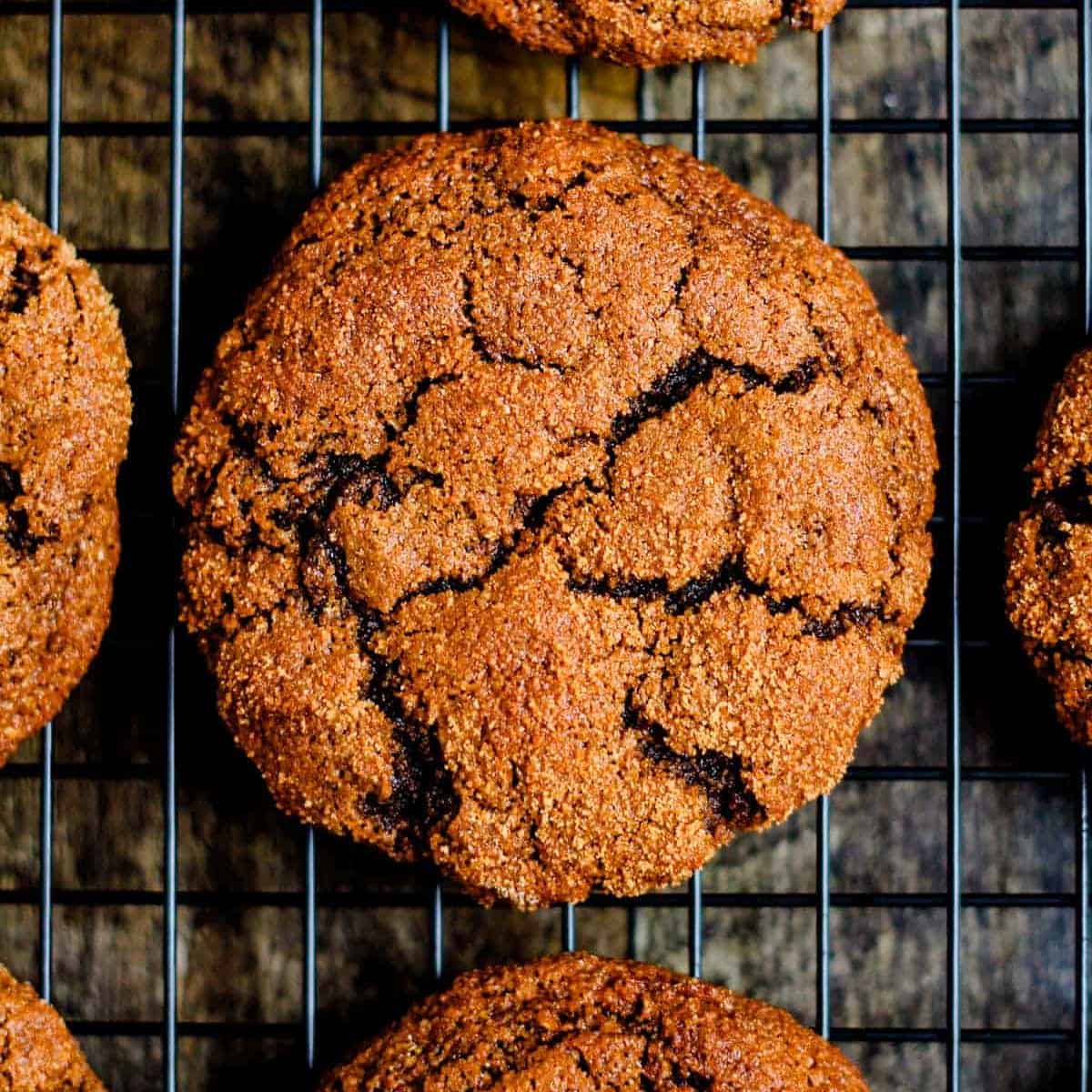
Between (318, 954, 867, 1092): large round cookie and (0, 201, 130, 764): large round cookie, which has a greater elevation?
(0, 201, 130, 764): large round cookie

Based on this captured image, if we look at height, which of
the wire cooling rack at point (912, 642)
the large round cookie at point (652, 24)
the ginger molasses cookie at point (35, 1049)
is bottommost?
the ginger molasses cookie at point (35, 1049)

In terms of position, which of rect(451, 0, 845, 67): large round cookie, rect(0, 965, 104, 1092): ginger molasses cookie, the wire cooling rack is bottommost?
rect(0, 965, 104, 1092): ginger molasses cookie

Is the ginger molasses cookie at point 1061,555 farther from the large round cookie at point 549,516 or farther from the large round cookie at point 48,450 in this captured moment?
the large round cookie at point 48,450

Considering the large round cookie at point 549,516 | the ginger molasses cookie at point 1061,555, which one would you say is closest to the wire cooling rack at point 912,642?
the ginger molasses cookie at point 1061,555

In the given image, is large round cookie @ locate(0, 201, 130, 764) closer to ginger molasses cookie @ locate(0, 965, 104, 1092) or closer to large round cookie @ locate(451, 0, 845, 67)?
ginger molasses cookie @ locate(0, 965, 104, 1092)

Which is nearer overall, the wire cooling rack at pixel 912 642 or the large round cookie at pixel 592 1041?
the large round cookie at pixel 592 1041

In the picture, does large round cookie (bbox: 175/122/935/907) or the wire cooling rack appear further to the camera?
the wire cooling rack

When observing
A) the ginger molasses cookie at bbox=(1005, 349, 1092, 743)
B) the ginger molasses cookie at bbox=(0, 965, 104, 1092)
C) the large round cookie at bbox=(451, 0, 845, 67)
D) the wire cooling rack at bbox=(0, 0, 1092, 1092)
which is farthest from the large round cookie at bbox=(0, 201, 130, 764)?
the ginger molasses cookie at bbox=(1005, 349, 1092, 743)

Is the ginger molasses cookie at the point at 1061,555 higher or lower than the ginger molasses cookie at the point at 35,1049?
higher
